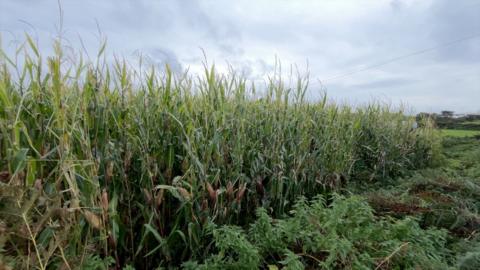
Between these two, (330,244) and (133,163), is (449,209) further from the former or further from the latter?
(133,163)

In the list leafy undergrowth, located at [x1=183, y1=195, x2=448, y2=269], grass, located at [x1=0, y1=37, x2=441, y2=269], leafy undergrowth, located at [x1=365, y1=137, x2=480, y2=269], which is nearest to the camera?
grass, located at [x1=0, y1=37, x2=441, y2=269]

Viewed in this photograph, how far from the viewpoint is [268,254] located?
2.00 metres

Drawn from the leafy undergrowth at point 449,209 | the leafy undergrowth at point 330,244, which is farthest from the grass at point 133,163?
the leafy undergrowth at point 449,209

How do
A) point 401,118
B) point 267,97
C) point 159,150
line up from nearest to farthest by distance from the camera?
point 159,150 → point 267,97 → point 401,118

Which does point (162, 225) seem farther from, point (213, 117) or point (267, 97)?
point (267, 97)

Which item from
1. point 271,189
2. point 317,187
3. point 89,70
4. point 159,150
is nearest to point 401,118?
point 317,187

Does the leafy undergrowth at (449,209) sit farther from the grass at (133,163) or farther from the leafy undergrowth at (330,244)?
the grass at (133,163)

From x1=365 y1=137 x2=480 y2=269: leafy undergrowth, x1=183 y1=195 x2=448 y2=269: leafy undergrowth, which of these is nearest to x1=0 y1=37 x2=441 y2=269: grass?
x1=183 y1=195 x2=448 y2=269: leafy undergrowth

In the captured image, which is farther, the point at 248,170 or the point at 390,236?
the point at 248,170

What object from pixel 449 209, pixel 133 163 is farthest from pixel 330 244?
pixel 449 209

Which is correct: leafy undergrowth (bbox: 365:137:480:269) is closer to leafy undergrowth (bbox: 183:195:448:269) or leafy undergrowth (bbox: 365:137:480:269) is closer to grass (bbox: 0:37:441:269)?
leafy undergrowth (bbox: 183:195:448:269)

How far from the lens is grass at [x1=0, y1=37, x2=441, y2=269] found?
134 cm

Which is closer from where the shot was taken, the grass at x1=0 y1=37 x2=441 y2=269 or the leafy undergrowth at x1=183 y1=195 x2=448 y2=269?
the grass at x1=0 y1=37 x2=441 y2=269

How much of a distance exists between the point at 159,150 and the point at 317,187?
2.21 metres
